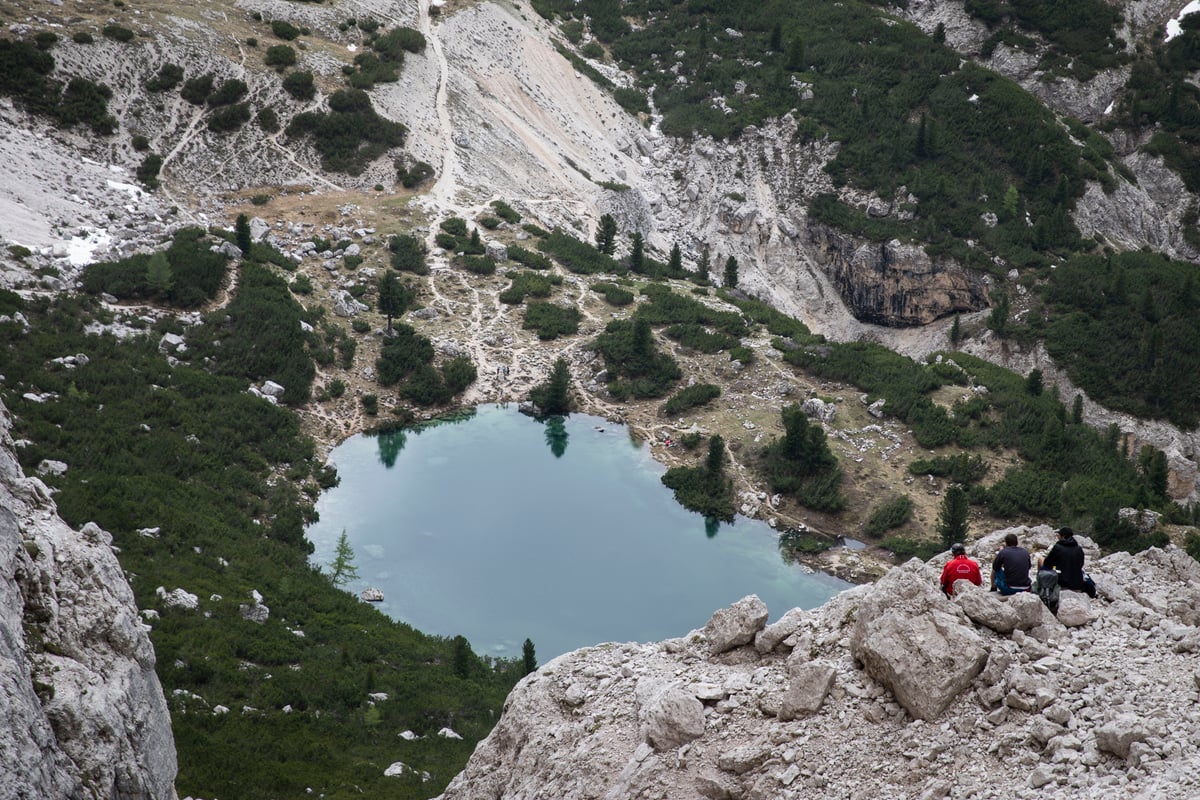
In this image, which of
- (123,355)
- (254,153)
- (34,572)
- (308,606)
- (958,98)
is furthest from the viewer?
(958,98)

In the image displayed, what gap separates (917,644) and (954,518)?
39273 mm

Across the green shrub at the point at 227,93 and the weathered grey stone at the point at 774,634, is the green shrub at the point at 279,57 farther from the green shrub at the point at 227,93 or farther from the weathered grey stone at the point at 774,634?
the weathered grey stone at the point at 774,634

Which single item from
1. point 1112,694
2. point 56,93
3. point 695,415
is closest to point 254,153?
point 56,93

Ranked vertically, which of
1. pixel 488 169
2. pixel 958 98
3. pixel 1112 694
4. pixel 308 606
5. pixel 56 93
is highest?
pixel 958 98

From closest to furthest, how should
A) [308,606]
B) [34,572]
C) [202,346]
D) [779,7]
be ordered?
[34,572], [308,606], [202,346], [779,7]

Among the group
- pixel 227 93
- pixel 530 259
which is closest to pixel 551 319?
pixel 530 259

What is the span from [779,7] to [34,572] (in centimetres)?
11715

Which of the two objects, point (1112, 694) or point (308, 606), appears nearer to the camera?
point (1112, 694)

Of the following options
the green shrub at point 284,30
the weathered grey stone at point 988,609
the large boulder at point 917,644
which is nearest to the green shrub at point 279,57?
the green shrub at point 284,30

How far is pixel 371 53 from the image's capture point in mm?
93188

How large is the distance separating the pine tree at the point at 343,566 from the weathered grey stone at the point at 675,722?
34.1 metres

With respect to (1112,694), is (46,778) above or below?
below

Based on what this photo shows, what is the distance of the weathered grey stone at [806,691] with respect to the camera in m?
15.9

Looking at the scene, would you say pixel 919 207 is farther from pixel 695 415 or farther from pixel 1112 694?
pixel 1112 694
